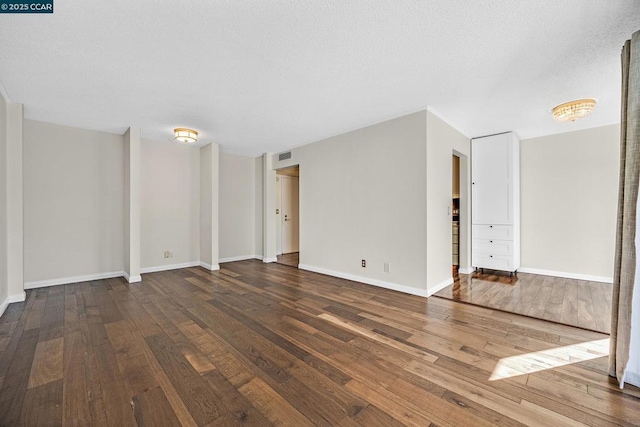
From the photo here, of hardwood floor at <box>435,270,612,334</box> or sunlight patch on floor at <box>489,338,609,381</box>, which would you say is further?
hardwood floor at <box>435,270,612,334</box>

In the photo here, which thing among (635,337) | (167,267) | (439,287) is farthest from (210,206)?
(635,337)

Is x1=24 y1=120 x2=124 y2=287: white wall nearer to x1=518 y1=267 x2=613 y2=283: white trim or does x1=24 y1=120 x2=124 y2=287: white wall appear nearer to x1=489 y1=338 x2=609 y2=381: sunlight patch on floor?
x1=489 y1=338 x2=609 y2=381: sunlight patch on floor

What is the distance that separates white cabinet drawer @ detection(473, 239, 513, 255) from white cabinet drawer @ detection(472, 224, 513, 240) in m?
0.07

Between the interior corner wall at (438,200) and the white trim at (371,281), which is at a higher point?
the interior corner wall at (438,200)

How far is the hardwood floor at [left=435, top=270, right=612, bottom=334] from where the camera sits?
284 cm

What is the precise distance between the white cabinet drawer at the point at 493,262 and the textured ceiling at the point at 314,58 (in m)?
2.30

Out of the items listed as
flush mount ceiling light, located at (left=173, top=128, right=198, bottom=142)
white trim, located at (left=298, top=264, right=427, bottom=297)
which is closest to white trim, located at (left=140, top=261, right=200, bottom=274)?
white trim, located at (left=298, top=264, right=427, bottom=297)

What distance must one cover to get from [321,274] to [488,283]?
268cm

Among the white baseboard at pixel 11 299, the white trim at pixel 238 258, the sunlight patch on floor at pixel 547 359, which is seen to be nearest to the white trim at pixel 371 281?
the sunlight patch on floor at pixel 547 359

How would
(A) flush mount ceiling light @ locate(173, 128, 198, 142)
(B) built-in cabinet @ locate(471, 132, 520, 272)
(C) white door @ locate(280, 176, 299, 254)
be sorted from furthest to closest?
(C) white door @ locate(280, 176, 299, 254)
(B) built-in cabinet @ locate(471, 132, 520, 272)
(A) flush mount ceiling light @ locate(173, 128, 198, 142)

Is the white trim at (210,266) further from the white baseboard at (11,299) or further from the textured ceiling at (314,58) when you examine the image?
the textured ceiling at (314,58)

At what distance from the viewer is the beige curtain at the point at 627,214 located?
1724 mm

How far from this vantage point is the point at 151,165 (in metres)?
5.10

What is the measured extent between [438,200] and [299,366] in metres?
Result: 2.91
